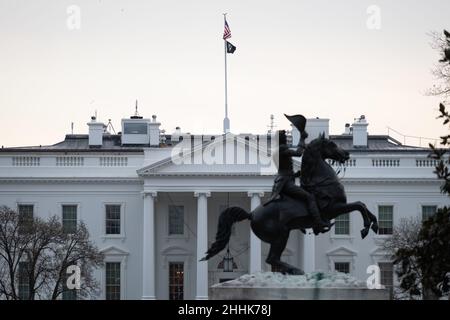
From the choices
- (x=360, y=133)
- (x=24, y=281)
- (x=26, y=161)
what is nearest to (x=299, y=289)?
(x=24, y=281)

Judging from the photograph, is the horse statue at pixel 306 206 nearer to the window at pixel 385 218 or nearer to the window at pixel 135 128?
the window at pixel 385 218

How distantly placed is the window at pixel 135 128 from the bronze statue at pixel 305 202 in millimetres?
50789

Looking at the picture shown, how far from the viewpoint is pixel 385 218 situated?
231 feet

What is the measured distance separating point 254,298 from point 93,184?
1793 inches

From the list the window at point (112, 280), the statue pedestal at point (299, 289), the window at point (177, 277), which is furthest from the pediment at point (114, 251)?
the statue pedestal at point (299, 289)

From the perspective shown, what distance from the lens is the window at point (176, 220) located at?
70.8 metres

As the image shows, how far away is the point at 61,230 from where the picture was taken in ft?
201

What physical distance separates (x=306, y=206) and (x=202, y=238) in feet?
137

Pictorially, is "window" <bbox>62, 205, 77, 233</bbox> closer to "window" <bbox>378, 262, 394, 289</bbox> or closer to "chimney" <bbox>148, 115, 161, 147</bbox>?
"chimney" <bbox>148, 115, 161, 147</bbox>

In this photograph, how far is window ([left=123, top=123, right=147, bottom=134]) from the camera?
256 feet

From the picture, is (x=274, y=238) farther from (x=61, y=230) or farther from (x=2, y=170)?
(x=2, y=170)

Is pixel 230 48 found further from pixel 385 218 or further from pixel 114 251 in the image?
pixel 114 251
